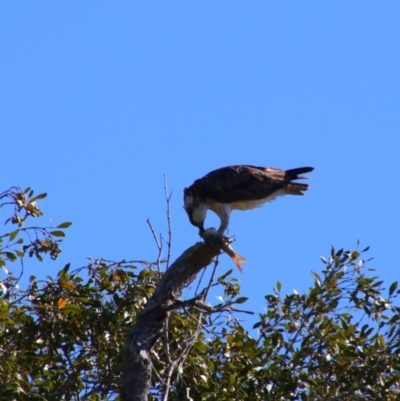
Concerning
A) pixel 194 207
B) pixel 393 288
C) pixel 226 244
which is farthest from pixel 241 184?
pixel 393 288

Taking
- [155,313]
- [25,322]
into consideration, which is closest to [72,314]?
[25,322]

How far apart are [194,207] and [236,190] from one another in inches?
18.6

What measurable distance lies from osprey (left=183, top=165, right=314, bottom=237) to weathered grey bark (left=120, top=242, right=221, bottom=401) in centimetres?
207

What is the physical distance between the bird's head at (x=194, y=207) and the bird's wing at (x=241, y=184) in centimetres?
7

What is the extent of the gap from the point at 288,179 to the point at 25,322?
3.33 m

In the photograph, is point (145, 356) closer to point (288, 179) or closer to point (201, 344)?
point (201, 344)

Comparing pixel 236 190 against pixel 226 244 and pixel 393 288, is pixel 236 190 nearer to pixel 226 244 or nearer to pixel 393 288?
pixel 226 244

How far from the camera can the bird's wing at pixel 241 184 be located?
30.2ft

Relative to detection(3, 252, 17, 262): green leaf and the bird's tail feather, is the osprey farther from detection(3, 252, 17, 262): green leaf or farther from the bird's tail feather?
detection(3, 252, 17, 262): green leaf

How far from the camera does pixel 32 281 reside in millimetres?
7168

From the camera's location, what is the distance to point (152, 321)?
6.28 m

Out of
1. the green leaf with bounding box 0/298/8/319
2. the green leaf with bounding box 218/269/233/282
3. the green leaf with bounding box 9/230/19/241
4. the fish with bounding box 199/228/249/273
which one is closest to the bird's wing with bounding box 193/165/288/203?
the fish with bounding box 199/228/249/273

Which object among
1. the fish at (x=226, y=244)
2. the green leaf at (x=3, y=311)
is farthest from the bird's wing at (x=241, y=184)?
the green leaf at (x=3, y=311)

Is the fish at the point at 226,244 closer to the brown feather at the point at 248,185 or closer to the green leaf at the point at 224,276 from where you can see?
the green leaf at the point at 224,276
